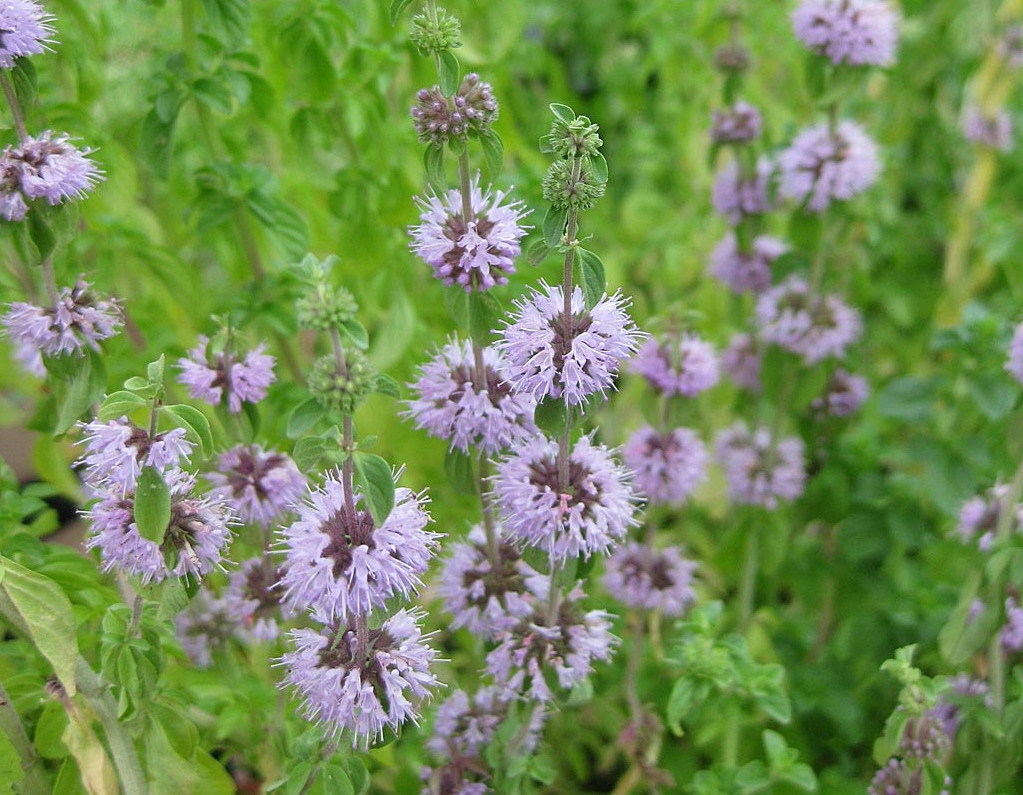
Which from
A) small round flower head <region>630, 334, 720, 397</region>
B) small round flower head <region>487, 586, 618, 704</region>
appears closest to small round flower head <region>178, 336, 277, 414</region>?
small round flower head <region>487, 586, 618, 704</region>

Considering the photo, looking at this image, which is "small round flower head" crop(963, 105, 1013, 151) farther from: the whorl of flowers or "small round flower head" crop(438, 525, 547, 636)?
the whorl of flowers

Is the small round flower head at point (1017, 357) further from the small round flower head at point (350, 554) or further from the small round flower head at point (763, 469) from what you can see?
the small round flower head at point (350, 554)

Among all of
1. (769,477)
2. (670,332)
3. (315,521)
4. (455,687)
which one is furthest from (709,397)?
(315,521)

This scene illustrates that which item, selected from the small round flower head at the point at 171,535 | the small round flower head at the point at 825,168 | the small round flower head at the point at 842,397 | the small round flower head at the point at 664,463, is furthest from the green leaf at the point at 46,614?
the small round flower head at the point at 842,397

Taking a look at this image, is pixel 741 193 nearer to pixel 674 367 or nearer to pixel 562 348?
pixel 674 367

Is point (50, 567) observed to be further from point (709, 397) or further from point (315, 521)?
point (709, 397)
